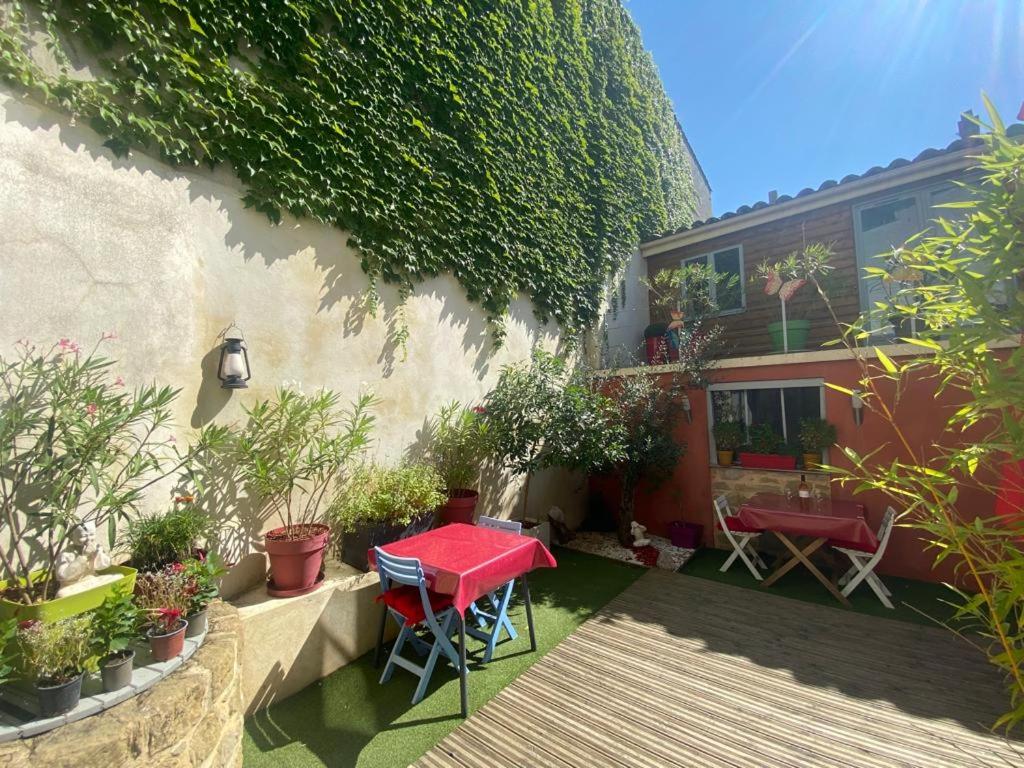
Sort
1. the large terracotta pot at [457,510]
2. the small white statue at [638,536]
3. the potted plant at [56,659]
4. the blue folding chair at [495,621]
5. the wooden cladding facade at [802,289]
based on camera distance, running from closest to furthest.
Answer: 1. the potted plant at [56,659]
2. the blue folding chair at [495,621]
3. the large terracotta pot at [457,510]
4. the small white statue at [638,536]
5. the wooden cladding facade at [802,289]

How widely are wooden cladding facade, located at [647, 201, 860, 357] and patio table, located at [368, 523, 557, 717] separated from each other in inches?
209

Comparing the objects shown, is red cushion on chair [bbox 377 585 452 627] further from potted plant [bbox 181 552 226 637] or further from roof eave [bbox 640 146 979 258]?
roof eave [bbox 640 146 979 258]

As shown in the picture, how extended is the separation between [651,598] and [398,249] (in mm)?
4669

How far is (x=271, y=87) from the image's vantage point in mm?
3832

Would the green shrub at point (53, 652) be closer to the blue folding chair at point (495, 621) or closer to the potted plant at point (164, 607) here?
the potted plant at point (164, 607)

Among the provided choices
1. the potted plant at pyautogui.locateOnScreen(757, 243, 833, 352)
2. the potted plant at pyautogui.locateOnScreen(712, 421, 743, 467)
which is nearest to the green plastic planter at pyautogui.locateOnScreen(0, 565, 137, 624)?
the potted plant at pyautogui.locateOnScreen(712, 421, 743, 467)

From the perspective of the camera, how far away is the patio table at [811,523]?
4.55m

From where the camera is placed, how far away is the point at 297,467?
3.91 meters

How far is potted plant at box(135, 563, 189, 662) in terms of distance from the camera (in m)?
2.25

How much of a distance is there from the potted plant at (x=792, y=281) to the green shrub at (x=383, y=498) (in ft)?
18.5

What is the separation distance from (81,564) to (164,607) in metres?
0.53

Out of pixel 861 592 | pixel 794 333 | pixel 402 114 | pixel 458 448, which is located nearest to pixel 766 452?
pixel 861 592

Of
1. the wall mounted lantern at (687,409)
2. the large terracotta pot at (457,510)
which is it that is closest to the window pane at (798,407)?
the wall mounted lantern at (687,409)

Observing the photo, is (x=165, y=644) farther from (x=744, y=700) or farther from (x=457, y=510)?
(x=744, y=700)
